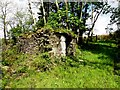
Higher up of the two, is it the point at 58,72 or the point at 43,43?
the point at 43,43

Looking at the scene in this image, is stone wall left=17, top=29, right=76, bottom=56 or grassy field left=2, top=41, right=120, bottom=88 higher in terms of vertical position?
stone wall left=17, top=29, right=76, bottom=56

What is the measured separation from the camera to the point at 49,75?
18.8 metres

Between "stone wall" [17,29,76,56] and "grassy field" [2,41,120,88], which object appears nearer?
"grassy field" [2,41,120,88]

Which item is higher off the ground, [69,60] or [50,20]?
[50,20]

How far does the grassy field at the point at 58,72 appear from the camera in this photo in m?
17.1

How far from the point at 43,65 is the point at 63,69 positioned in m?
1.67

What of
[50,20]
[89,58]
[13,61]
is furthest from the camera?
[50,20]

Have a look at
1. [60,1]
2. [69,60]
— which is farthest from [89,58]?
[60,1]

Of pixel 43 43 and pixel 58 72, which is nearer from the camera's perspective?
pixel 58 72

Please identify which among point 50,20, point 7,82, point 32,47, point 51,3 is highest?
point 51,3

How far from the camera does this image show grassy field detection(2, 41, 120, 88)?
56.1 feet

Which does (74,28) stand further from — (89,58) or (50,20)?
(89,58)

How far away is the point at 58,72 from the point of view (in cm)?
1962

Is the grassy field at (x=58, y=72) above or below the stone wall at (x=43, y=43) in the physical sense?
below
